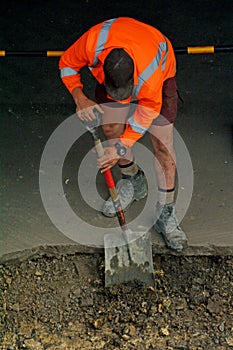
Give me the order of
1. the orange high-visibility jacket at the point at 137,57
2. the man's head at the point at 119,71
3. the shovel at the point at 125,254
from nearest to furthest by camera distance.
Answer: the man's head at the point at 119,71, the orange high-visibility jacket at the point at 137,57, the shovel at the point at 125,254

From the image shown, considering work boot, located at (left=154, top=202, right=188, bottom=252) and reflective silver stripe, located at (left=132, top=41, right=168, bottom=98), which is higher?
reflective silver stripe, located at (left=132, top=41, right=168, bottom=98)

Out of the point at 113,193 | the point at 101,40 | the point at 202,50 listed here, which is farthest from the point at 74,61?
the point at 202,50

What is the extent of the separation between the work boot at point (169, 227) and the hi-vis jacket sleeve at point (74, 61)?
1093mm

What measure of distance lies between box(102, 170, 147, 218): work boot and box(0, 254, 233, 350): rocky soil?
449mm

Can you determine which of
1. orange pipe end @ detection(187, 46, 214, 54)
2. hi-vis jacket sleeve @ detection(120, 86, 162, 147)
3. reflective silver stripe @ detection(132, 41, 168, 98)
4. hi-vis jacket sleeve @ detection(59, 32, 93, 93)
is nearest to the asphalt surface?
orange pipe end @ detection(187, 46, 214, 54)

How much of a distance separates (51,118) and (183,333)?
2.12 m

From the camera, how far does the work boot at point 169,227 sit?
12.2ft

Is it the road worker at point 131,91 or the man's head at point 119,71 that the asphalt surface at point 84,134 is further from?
the man's head at point 119,71

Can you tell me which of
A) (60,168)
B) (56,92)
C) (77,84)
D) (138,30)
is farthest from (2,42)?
(138,30)

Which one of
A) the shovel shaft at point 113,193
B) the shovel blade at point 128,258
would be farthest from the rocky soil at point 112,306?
the shovel shaft at point 113,193

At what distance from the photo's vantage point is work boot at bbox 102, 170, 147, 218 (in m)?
4.02

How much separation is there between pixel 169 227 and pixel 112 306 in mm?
688

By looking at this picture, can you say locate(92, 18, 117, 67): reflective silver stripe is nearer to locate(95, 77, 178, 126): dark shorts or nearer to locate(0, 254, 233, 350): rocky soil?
locate(95, 77, 178, 126): dark shorts

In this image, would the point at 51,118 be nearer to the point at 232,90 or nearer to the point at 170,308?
the point at 232,90
